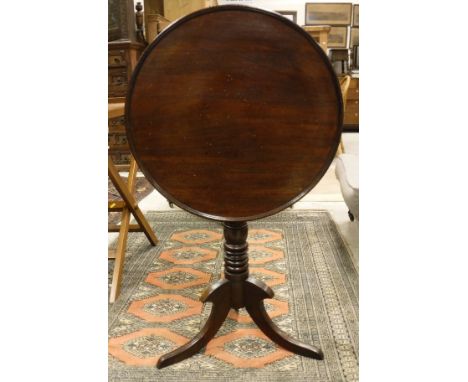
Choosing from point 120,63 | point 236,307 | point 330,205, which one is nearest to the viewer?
point 236,307

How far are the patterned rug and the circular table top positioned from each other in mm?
566

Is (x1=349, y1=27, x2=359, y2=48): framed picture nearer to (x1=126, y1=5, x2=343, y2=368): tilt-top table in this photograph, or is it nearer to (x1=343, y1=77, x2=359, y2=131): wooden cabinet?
(x1=343, y1=77, x2=359, y2=131): wooden cabinet

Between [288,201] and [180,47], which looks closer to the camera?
[180,47]

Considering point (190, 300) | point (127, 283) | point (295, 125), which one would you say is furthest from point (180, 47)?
point (127, 283)

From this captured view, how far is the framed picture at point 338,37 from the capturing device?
8.25 meters

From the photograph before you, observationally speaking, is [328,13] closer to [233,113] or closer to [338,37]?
[338,37]

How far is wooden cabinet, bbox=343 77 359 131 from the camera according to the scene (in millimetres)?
7879

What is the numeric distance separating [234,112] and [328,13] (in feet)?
25.0

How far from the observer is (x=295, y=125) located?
4.61ft

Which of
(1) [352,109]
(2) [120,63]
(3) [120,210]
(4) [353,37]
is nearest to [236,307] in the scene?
(3) [120,210]

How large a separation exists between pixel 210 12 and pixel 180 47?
134 millimetres

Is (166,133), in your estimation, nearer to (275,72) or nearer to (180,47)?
(180,47)

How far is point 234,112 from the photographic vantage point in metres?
1.39

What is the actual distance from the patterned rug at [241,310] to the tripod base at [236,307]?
0.03m
